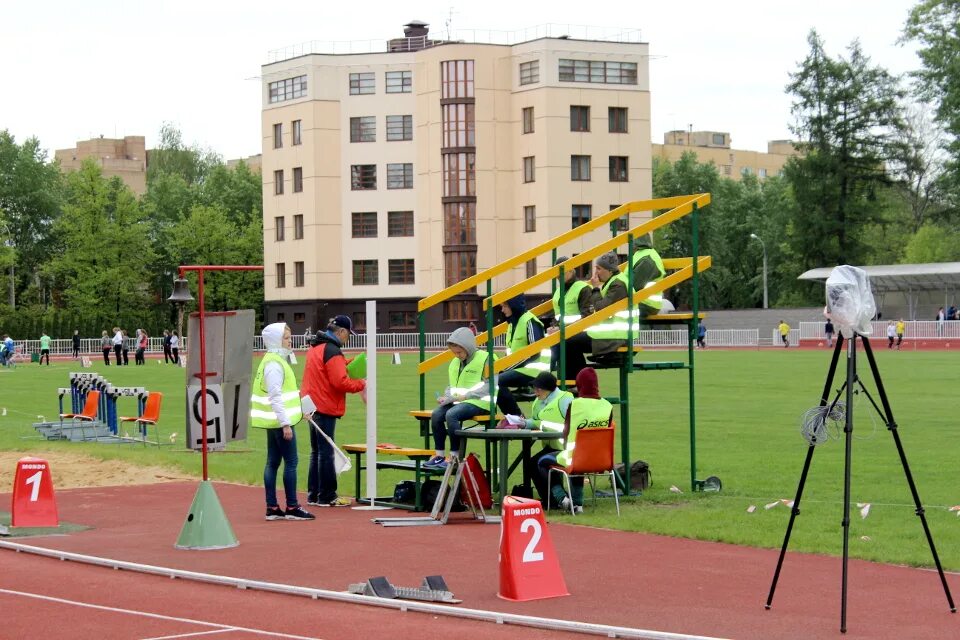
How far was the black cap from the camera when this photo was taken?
15.0 m

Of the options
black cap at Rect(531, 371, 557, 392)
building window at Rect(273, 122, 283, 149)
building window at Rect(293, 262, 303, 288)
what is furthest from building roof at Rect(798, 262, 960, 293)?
black cap at Rect(531, 371, 557, 392)

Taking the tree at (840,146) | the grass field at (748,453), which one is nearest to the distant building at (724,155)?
the tree at (840,146)

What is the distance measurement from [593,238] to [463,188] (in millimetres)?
8766

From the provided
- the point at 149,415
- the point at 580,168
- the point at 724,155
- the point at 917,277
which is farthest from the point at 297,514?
the point at 724,155

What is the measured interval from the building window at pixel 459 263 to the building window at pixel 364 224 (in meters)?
5.30

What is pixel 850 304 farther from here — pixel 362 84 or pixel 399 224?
pixel 362 84

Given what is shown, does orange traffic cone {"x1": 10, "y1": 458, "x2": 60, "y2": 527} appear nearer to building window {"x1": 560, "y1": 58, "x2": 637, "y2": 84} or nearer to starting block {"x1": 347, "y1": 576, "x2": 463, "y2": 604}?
starting block {"x1": 347, "y1": 576, "x2": 463, "y2": 604}

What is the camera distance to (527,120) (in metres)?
85.3

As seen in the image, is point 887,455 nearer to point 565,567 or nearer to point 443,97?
point 565,567

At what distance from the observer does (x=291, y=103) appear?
8931 cm

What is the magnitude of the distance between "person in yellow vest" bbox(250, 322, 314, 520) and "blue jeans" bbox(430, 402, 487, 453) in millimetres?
1661

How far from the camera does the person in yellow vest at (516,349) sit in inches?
630

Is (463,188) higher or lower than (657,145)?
lower

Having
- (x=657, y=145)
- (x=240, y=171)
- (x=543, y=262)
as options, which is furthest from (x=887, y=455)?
(x=657, y=145)
